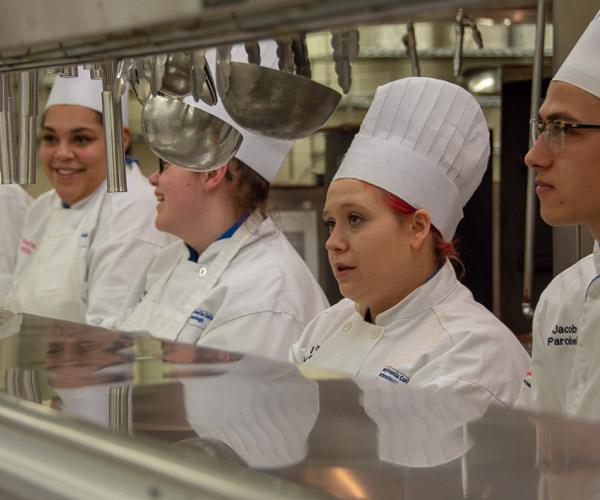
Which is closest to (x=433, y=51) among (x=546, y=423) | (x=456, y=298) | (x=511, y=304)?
(x=511, y=304)

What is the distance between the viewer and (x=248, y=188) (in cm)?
189

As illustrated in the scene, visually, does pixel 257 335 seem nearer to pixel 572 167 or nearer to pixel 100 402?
pixel 572 167

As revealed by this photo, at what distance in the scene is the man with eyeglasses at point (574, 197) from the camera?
108cm

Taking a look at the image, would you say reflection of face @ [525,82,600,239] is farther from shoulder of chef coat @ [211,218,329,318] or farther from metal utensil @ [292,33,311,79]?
shoulder of chef coat @ [211,218,329,318]

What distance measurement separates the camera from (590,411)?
3.48 feet

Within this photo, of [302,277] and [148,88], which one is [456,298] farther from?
[148,88]

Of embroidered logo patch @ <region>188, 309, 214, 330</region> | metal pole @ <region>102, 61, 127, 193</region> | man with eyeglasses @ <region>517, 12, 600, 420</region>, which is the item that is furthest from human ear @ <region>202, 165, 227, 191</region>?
metal pole @ <region>102, 61, 127, 193</region>

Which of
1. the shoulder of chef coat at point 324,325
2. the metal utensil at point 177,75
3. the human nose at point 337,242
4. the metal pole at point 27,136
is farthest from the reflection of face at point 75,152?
the metal utensil at point 177,75

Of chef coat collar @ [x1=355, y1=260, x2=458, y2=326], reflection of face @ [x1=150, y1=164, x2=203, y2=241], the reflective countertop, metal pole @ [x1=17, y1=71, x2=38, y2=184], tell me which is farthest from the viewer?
reflection of face @ [x1=150, y1=164, x2=203, y2=241]

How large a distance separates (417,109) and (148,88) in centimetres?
67

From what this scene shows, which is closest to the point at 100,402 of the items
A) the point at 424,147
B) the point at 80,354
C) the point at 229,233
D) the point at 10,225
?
the point at 80,354

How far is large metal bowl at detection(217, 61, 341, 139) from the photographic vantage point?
0.77 m

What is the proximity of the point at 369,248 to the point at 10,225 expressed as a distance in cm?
183

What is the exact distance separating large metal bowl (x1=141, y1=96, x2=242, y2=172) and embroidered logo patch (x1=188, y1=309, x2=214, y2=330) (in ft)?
2.21
